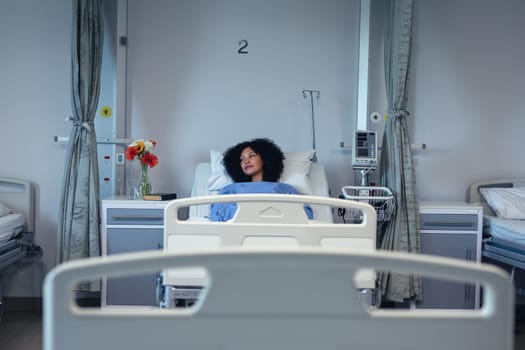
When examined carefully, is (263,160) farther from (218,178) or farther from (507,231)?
(507,231)

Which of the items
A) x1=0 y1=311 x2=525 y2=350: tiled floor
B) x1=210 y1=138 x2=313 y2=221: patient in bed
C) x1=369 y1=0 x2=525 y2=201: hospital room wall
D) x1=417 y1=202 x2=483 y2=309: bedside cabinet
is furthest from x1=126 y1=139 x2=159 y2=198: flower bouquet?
x1=369 y1=0 x2=525 y2=201: hospital room wall

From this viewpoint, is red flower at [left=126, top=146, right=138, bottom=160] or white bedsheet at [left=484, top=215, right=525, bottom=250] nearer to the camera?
white bedsheet at [left=484, top=215, right=525, bottom=250]

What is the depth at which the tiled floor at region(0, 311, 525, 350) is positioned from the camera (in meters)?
2.69

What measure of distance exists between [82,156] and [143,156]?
384 millimetres

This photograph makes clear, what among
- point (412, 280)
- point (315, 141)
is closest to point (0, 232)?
point (315, 141)

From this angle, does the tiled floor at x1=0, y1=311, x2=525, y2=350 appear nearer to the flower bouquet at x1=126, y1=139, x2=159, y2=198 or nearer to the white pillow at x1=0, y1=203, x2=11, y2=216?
the white pillow at x1=0, y1=203, x2=11, y2=216

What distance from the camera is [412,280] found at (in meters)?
3.00

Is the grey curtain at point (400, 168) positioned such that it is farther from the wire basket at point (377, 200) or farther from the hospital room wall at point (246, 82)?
the hospital room wall at point (246, 82)

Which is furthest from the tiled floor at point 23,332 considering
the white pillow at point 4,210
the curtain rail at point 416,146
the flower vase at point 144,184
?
the curtain rail at point 416,146

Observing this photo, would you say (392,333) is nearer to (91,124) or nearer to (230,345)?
(230,345)

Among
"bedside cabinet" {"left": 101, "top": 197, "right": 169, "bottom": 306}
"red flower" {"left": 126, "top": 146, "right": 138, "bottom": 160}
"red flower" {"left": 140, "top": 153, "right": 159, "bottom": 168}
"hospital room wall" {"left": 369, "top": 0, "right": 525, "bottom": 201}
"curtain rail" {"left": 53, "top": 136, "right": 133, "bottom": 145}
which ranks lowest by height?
"bedside cabinet" {"left": 101, "top": 197, "right": 169, "bottom": 306}

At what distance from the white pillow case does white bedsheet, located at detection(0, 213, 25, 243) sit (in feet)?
4.20

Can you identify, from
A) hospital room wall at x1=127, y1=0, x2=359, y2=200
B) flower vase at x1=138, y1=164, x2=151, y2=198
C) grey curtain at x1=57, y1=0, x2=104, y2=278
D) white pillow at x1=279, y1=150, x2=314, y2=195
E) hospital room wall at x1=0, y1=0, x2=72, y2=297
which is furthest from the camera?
hospital room wall at x1=127, y1=0, x2=359, y2=200

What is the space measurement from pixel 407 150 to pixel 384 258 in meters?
2.45
